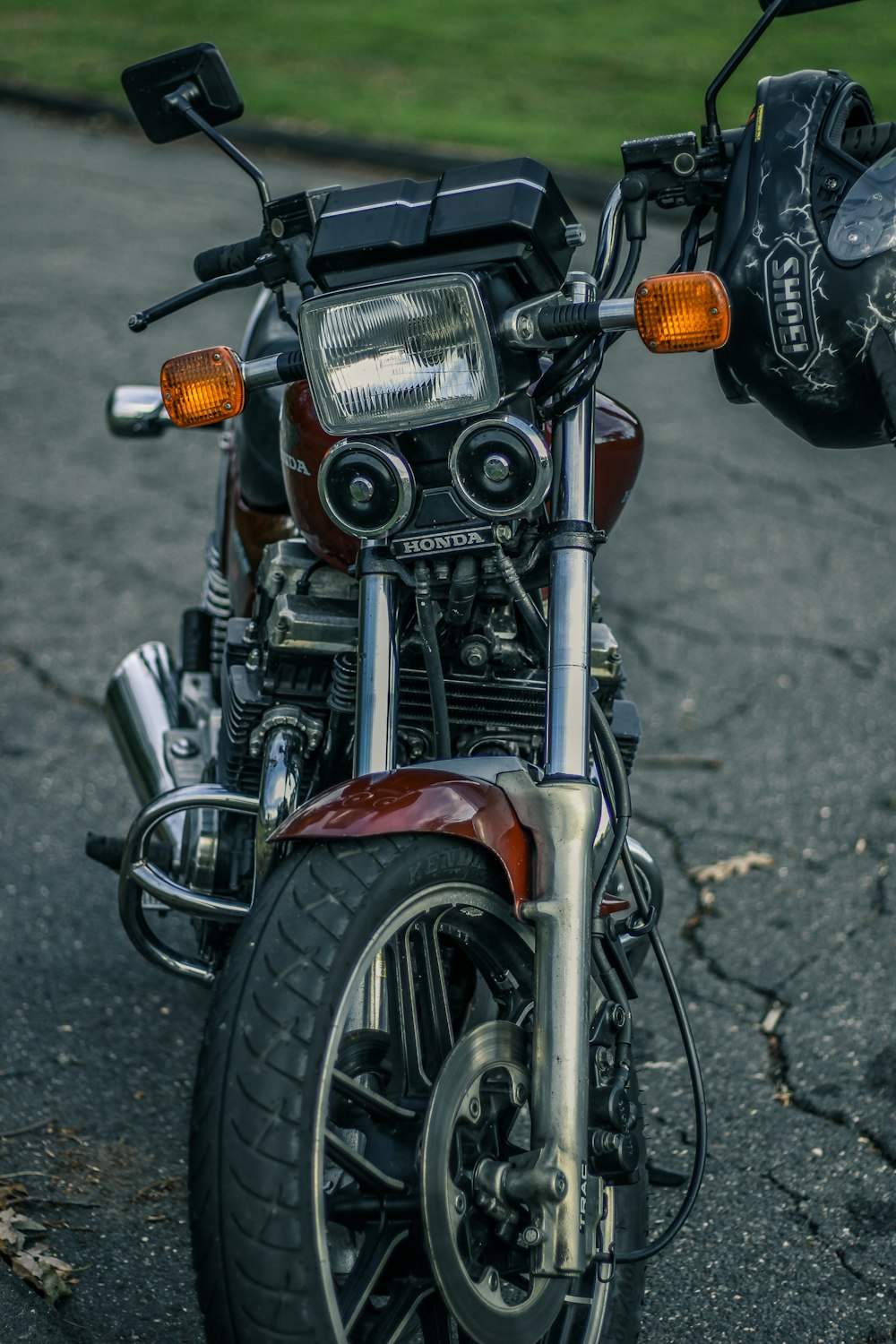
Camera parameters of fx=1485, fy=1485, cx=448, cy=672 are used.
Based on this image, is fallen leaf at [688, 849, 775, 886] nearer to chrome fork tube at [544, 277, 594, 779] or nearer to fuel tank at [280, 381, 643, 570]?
fuel tank at [280, 381, 643, 570]

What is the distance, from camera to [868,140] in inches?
87.9

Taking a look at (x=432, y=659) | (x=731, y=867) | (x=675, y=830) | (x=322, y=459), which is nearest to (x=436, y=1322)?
(x=432, y=659)

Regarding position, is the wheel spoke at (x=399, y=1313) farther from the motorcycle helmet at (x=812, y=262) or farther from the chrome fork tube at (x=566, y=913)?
the motorcycle helmet at (x=812, y=262)

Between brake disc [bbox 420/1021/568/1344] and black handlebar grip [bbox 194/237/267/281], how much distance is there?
1300mm

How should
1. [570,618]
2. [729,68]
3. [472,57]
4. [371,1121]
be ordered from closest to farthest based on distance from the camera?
[371,1121]
[570,618]
[729,68]
[472,57]

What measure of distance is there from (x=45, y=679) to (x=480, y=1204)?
2.90m

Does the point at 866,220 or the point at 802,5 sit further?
the point at 802,5

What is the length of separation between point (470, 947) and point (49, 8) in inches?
569

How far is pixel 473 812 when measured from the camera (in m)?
1.85

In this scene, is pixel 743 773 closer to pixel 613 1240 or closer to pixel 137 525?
pixel 613 1240

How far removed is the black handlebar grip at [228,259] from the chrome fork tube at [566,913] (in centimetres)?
74

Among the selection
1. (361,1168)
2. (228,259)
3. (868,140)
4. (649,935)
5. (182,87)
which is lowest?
(361,1168)

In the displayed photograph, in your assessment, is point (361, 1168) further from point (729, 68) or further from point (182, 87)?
point (182, 87)

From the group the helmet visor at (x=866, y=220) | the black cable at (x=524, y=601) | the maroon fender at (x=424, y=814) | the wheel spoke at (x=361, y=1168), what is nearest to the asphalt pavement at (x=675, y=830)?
the wheel spoke at (x=361, y=1168)
